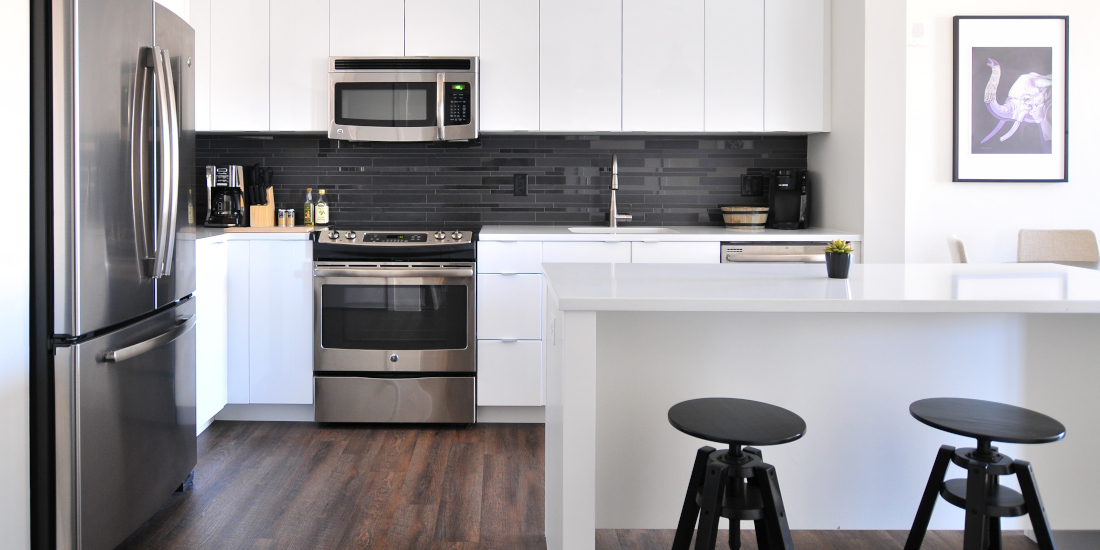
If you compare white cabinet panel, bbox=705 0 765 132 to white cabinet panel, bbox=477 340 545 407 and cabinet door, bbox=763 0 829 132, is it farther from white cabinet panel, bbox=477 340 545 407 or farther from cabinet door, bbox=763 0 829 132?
white cabinet panel, bbox=477 340 545 407

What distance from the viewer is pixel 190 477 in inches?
112

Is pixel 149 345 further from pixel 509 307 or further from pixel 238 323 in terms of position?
pixel 509 307

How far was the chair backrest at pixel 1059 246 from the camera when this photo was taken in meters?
3.79

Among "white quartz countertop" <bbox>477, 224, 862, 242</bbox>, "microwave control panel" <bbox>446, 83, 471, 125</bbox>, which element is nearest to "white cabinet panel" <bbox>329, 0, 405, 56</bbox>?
"microwave control panel" <bbox>446, 83, 471, 125</bbox>

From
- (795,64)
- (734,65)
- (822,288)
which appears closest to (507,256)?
(734,65)

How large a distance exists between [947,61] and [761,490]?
352cm

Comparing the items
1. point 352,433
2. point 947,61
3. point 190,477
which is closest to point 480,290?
point 352,433

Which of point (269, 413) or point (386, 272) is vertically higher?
point (386, 272)

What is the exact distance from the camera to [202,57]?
377 cm

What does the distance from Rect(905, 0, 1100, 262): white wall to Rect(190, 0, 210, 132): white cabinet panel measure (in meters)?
3.54

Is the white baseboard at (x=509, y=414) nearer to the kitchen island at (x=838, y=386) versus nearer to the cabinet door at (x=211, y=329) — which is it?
the cabinet door at (x=211, y=329)

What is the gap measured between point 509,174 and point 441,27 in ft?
Result: 2.71

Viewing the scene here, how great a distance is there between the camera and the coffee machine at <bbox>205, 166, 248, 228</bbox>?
3.77 metres

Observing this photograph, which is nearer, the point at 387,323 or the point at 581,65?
the point at 387,323
